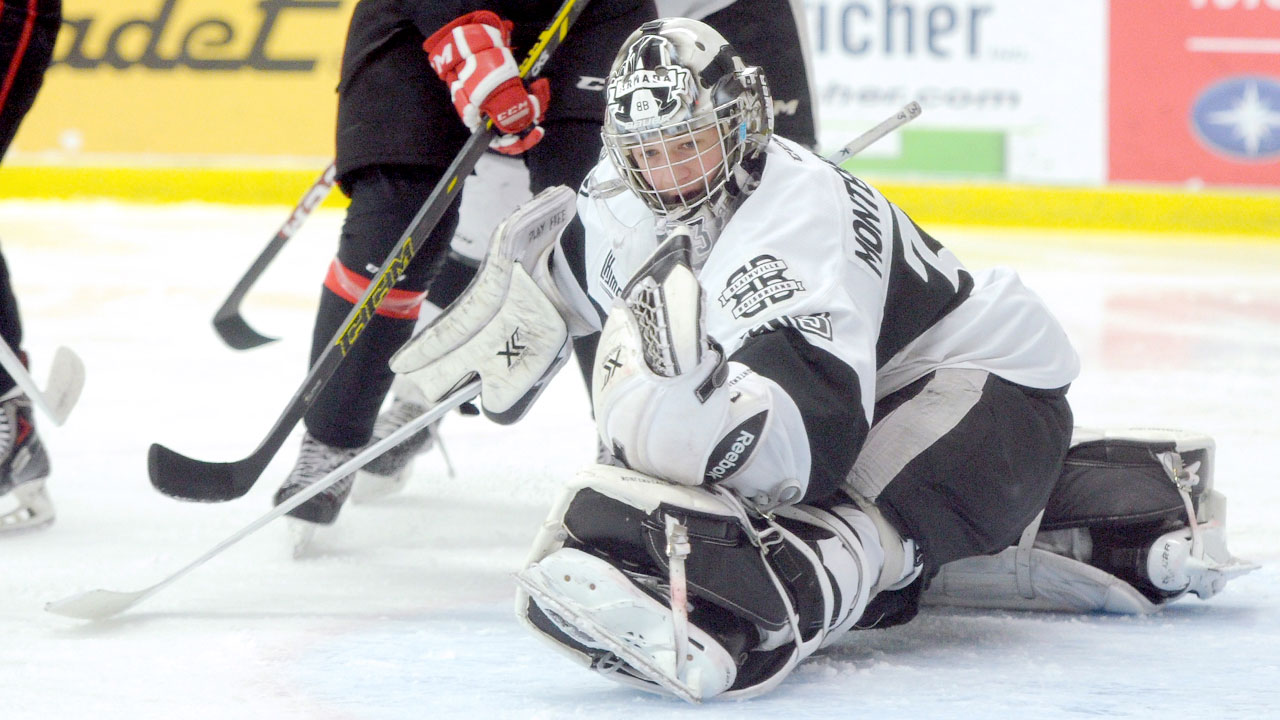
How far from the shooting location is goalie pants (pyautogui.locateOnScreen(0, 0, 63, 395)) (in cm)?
230

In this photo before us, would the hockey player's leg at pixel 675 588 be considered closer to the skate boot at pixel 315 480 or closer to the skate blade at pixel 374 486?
the skate boot at pixel 315 480

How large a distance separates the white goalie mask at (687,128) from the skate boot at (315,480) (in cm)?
72

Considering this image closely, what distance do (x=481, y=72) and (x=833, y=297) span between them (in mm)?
759

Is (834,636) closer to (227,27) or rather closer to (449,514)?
(449,514)

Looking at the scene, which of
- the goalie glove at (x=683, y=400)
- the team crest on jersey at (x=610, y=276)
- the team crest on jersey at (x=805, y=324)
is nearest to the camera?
the goalie glove at (x=683, y=400)

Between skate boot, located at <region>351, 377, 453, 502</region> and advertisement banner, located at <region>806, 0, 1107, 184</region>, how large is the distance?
309 centimetres

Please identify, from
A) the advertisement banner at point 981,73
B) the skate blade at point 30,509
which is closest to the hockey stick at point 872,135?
the skate blade at point 30,509

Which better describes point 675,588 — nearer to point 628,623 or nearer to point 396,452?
point 628,623

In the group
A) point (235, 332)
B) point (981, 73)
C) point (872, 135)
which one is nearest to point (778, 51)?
point (872, 135)

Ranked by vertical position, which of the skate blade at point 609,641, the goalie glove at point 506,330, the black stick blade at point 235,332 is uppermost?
the goalie glove at point 506,330

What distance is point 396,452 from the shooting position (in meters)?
2.44

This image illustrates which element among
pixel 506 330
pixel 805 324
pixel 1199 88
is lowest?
pixel 1199 88

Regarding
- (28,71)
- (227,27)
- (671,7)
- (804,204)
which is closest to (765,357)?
(804,204)

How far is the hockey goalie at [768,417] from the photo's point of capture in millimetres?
1427
